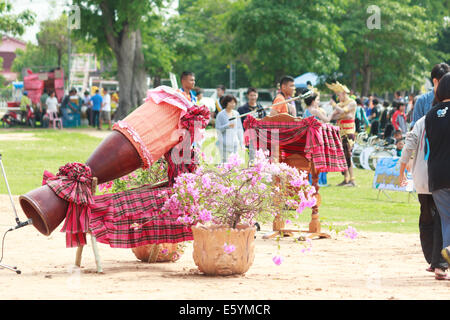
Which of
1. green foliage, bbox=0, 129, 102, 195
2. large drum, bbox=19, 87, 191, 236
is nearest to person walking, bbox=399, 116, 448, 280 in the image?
large drum, bbox=19, 87, 191, 236

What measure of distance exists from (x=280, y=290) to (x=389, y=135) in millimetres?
16153

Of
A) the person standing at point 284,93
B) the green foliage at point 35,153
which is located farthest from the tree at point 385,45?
the person standing at point 284,93

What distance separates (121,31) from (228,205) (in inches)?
1035

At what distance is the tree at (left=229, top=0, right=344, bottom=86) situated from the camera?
36562 mm

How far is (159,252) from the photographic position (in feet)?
24.8

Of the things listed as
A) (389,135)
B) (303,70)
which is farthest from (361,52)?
(389,135)

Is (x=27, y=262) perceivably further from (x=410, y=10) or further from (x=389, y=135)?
(x=410, y=10)

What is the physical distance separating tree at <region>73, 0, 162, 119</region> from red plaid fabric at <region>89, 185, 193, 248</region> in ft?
79.2

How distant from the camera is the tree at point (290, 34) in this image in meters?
36.6

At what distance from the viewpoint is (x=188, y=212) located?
693 cm

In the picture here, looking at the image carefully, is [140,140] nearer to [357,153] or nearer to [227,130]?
[227,130]

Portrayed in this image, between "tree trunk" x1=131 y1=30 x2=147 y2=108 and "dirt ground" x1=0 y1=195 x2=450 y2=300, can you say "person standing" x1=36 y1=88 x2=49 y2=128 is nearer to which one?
"tree trunk" x1=131 y1=30 x2=147 y2=108

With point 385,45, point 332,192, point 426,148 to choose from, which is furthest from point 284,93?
point 385,45

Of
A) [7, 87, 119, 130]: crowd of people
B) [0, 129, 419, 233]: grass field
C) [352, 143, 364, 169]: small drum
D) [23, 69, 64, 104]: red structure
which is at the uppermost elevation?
[23, 69, 64, 104]: red structure
